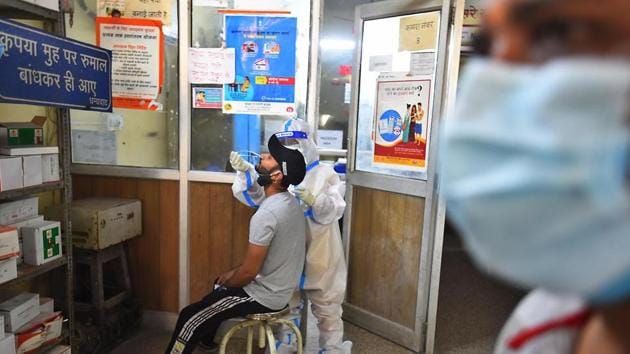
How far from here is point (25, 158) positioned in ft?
5.32

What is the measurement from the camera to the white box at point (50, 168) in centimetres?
174

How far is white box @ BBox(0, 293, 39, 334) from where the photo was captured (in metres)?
1.60

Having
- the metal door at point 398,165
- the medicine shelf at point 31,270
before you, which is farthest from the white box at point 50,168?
the metal door at point 398,165

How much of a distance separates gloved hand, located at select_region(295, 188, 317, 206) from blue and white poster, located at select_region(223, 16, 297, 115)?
54 cm

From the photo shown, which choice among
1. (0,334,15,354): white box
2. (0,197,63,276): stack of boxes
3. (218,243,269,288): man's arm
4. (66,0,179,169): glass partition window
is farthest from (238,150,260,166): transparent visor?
(0,334,15,354): white box

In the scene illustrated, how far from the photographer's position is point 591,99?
395 millimetres

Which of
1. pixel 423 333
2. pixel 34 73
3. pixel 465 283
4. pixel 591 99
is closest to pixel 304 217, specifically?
pixel 423 333

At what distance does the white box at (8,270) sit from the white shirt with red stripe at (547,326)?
1705mm

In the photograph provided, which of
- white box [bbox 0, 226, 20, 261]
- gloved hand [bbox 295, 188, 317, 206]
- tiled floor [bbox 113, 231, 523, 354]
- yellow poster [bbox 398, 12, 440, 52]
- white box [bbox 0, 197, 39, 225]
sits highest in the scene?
yellow poster [bbox 398, 12, 440, 52]

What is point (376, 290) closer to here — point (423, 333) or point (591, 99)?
point (423, 333)

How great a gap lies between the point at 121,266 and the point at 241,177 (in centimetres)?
92

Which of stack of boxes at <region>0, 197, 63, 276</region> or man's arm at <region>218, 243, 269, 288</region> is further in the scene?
man's arm at <region>218, 243, 269, 288</region>

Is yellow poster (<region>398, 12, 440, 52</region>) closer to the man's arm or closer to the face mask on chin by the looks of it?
the face mask on chin

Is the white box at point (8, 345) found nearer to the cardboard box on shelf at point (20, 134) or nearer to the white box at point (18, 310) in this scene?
the white box at point (18, 310)
